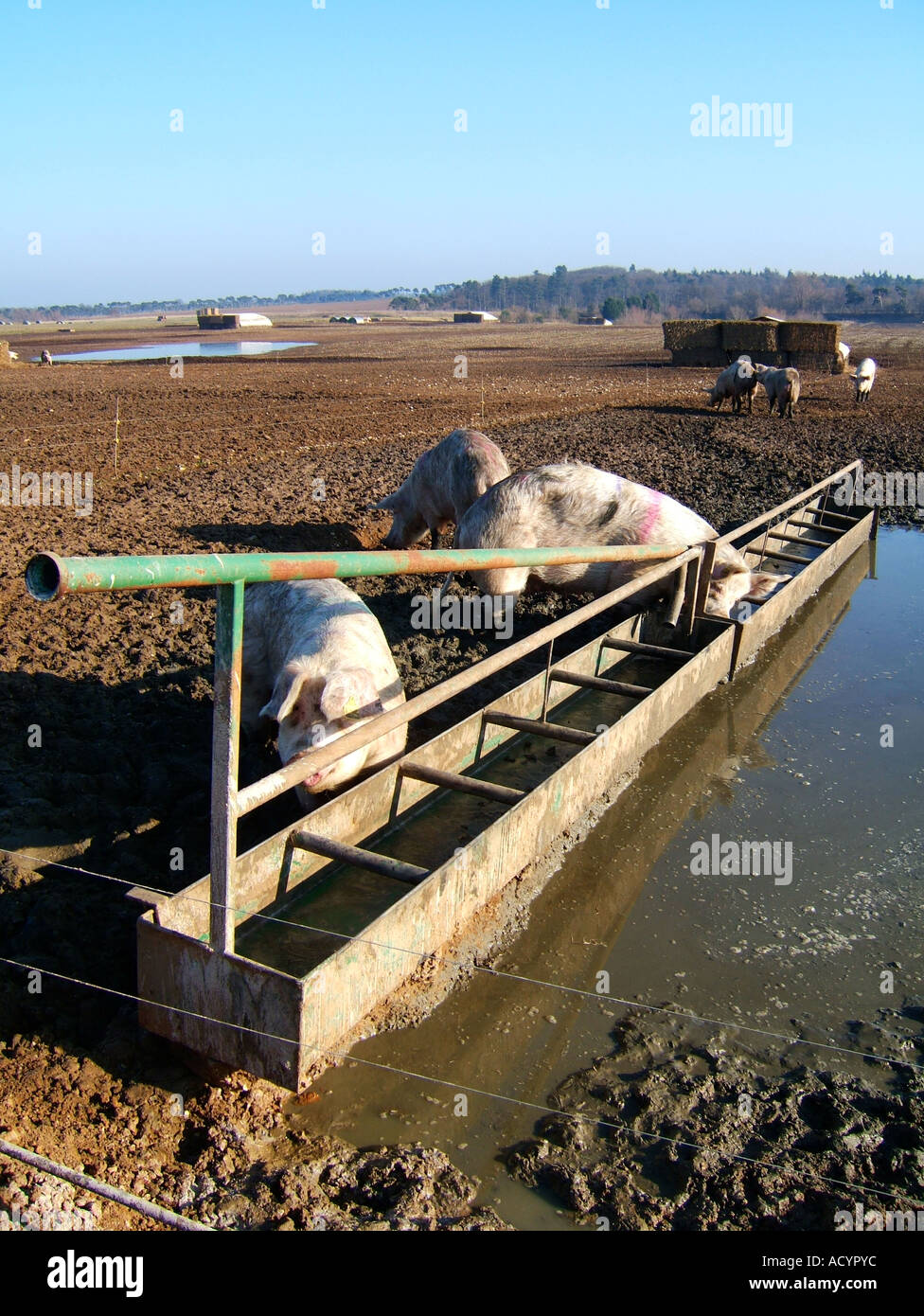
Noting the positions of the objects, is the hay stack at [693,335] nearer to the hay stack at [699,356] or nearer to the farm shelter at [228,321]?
the hay stack at [699,356]

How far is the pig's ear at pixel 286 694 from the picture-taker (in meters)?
4.54

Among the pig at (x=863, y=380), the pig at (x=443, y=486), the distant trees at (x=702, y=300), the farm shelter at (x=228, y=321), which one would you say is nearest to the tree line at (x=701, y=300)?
the distant trees at (x=702, y=300)

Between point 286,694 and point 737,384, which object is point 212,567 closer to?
point 286,694

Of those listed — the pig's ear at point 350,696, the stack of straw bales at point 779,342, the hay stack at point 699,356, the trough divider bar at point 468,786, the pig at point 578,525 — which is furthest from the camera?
the hay stack at point 699,356

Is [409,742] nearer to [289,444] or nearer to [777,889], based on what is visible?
[777,889]

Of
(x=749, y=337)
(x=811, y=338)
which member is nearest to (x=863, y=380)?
(x=811, y=338)

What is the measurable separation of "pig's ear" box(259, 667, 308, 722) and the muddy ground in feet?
1.94

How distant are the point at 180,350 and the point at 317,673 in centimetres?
4741

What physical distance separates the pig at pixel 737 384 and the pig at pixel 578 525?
14440mm

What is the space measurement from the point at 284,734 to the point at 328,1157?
2.07 m

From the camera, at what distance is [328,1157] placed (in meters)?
2.99

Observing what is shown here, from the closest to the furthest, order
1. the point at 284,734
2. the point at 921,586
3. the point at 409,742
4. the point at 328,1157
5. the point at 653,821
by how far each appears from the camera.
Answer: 1. the point at 328,1157
2. the point at 284,734
3. the point at 653,821
4. the point at 409,742
5. the point at 921,586

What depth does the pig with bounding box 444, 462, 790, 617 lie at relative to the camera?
7.36m
